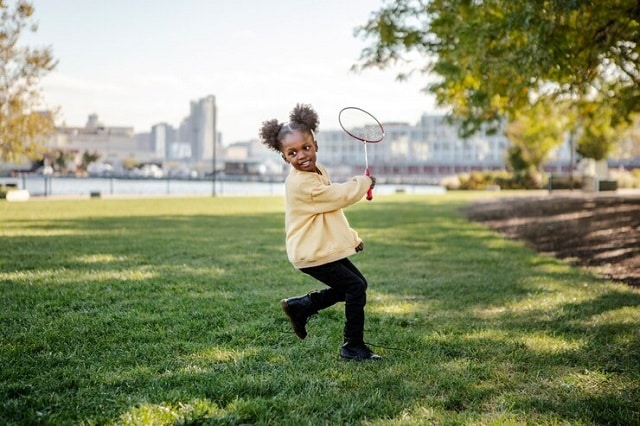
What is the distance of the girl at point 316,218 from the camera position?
4.57m

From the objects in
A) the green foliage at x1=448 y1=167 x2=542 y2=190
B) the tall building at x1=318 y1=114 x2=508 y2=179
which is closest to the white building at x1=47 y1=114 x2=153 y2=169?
the tall building at x1=318 y1=114 x2=508 y2=179

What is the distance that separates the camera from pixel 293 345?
198 inches

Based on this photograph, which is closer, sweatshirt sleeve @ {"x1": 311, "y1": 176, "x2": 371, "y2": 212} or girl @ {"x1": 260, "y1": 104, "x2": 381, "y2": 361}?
sweatshirt sleeve @ {"x1": 311, "y1": 176, "x2": 371, "y2": 212}

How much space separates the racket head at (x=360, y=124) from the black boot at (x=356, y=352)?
5.29 ft

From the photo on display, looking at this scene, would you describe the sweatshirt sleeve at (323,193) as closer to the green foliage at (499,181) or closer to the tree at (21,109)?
the tree at (21,109)

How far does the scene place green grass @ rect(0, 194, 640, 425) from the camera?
364cm

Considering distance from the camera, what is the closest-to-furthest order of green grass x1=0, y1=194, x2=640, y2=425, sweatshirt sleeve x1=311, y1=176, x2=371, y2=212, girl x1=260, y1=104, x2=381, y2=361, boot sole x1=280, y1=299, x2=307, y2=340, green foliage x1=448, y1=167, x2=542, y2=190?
1. green grass x1=0, y1=194, x2=640, y2=425
2. sweatshirt sleeve x1=311, y1=176, x2=371, y2=212
3. girl x1=260, y1=104, x2=381, y2=361
4. boot sole x1=280, y1=299, x2=307, y2=340
5. green foliage x1=448, y1=167, x2=542, y2=190

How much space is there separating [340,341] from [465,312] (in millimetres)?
1869

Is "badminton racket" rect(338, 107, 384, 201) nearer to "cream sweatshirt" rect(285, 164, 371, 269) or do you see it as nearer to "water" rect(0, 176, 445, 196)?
"cream sweatshirt" rect(285, 164, 371, 269)

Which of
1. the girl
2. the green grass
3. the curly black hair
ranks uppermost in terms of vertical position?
the curly black hair

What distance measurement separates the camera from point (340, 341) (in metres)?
5.19

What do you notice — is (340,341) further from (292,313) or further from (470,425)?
(470,425)

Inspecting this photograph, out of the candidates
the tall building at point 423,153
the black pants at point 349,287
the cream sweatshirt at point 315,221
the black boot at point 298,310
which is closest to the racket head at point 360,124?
the cream sweatshirt at point 315,221

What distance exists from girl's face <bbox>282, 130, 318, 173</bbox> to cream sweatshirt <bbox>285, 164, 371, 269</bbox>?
0.07 meters
